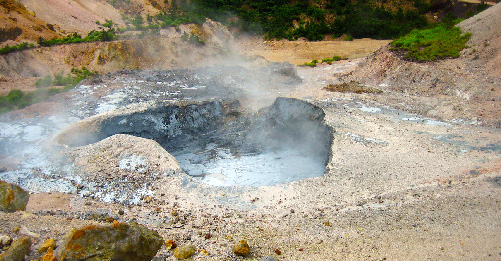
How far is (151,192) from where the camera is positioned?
7.11 meters

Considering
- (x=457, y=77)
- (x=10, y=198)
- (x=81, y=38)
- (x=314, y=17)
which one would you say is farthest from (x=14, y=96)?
(x=314, y=17)

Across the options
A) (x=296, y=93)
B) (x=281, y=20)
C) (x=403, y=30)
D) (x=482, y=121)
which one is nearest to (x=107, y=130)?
(x=296, y=93)

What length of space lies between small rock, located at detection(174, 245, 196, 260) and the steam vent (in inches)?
151

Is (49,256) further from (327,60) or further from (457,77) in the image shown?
(327,60)

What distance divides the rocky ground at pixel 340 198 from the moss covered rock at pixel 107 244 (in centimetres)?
73

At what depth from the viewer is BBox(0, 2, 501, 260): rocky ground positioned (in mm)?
5207

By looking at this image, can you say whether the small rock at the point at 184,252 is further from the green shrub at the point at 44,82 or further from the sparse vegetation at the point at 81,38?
the sparse vegetation at the point at 81,38

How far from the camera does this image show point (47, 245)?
3.92 meters

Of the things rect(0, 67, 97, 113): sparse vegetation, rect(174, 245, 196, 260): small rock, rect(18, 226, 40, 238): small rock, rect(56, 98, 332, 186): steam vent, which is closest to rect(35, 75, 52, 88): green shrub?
rect(0, 67, 97, 113): sparse vegetation

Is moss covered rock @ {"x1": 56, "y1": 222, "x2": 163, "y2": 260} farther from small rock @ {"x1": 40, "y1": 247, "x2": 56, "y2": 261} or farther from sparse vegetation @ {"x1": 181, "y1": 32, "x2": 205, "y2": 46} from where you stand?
sparse vegetation @ {"x1": 181, "y1": 32, "x2": 205, "y2": 46}

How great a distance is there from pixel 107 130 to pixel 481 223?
8.53 metres

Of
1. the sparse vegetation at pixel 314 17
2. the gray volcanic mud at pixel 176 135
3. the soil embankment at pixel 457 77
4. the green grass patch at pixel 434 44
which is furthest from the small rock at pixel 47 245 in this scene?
the sparse vegetation at pixel 314 17

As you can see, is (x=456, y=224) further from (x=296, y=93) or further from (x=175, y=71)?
(x=175, y=71)

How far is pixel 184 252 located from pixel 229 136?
6.70 m
